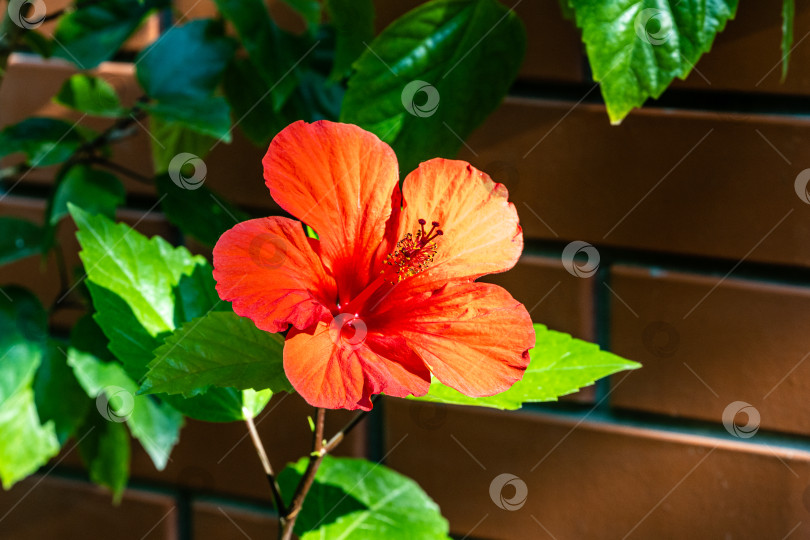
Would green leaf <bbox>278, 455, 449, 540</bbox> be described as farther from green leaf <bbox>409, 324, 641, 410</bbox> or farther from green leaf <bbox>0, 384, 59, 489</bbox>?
green leaf <bbox>0, 384, 59, 489</bbox>

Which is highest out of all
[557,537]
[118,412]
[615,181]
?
[615,181]

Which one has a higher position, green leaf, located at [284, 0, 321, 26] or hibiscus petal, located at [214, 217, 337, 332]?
green leaf, located at [284, 0, 321, 26]

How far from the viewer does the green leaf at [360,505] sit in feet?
1.43

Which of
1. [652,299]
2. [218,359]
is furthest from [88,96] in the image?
[652,299]

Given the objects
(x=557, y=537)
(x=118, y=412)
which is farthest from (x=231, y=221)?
(x=557, y=537)

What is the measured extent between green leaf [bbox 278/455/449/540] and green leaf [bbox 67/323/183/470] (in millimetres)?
219

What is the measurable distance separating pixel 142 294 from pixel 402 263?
0.18 meters

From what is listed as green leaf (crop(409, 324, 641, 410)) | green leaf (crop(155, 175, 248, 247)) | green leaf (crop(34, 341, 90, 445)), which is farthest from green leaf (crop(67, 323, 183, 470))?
green leaf (crop(409, 324, 641, 410))

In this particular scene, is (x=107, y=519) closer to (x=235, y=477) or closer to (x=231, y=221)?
(x=235, y=477)

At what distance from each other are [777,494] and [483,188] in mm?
498

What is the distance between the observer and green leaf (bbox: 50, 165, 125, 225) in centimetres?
59

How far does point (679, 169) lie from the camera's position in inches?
23.2

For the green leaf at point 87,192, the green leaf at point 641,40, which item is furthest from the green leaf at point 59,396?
the green leaf at point 641,40

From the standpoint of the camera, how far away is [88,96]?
0.65 m
